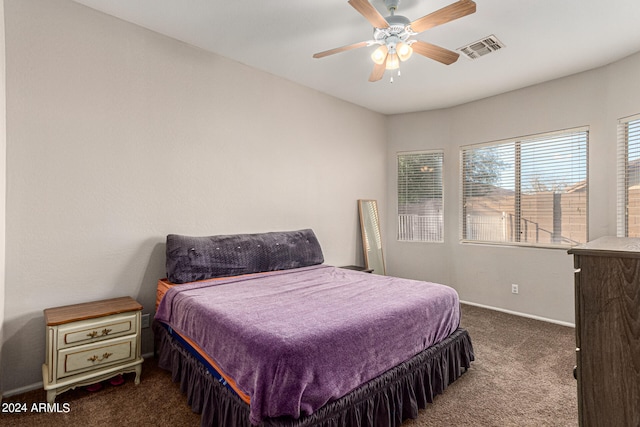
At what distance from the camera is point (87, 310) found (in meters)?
2.24

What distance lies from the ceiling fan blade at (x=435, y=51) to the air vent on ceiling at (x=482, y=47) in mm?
640

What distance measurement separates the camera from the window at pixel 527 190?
3.63 metres

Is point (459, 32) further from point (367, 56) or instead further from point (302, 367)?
point (302, 367)

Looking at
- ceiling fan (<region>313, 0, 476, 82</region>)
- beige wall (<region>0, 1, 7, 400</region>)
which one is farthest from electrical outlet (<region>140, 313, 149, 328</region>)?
ceiling fan (<region>313, 0, 476, 82</region>)

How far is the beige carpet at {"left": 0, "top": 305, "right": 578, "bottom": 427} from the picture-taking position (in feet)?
6.38

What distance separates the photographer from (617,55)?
10.2ft

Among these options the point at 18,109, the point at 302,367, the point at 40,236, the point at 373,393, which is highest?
the point at 18,109

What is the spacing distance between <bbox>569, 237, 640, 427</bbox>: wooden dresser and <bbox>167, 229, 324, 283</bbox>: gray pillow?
2539 mm

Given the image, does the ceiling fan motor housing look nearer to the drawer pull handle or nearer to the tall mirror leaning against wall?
the tall mirror leaning against wall

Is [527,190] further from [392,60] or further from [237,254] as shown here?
[237,254]

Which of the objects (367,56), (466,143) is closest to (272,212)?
(367,56)

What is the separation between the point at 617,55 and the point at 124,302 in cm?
497

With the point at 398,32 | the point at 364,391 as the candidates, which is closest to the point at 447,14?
the point at 398,32

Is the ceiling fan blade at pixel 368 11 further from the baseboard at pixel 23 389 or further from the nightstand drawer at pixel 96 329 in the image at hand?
the baseboard at pixel 23 389
